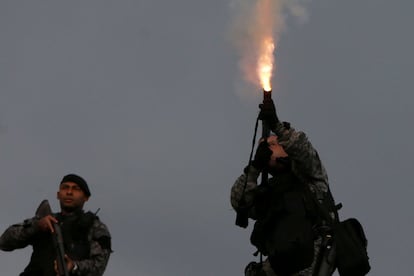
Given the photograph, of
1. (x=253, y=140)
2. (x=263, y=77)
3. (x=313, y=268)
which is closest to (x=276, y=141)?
(x=253, y=140)

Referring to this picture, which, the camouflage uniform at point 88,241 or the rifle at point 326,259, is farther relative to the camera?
the camouflage uniform at point 88,241

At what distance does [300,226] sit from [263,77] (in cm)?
198

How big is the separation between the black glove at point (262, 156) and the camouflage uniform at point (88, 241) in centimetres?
180

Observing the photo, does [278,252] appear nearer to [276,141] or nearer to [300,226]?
[300,226]

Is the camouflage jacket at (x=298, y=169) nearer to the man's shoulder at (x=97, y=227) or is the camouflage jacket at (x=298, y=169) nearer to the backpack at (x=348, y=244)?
the backpack at (x=348, y=244)

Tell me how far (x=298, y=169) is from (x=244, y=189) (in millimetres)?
627

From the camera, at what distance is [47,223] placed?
819 centimetres

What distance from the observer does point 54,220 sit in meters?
8.25

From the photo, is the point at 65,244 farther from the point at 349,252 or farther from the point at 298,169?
the point at 349,252

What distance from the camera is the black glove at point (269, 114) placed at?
8445 mm

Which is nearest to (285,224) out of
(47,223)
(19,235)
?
(47,223)

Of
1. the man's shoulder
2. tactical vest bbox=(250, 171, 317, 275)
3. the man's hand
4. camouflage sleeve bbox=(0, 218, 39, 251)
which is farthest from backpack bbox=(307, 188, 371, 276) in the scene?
camouflage sleeve bbox=(0, 218, 39, 251)

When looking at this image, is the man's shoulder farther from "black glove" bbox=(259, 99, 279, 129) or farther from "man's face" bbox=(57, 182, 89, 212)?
"black glove" bbox=(259, 99, 279, 129)

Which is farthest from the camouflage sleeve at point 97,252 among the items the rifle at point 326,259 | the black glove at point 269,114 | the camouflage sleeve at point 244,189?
the rifle at point 326,259
